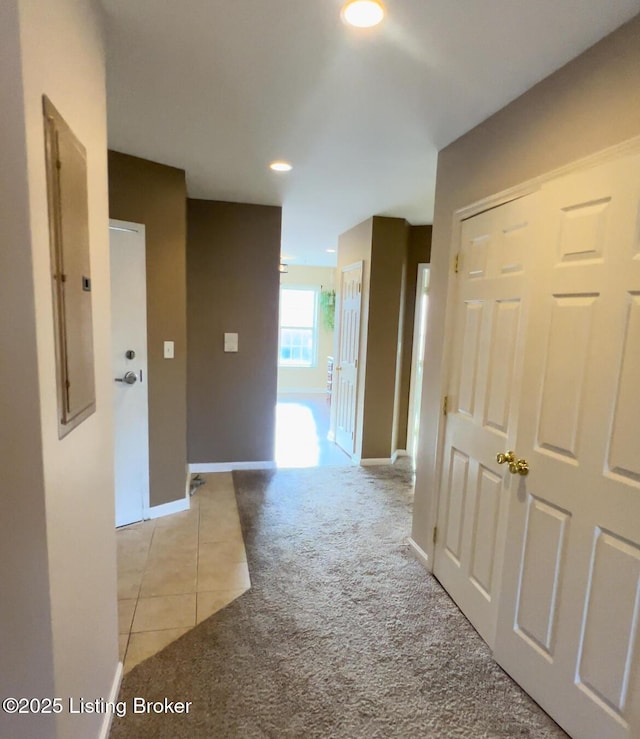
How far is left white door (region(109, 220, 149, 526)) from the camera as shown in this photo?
110 inches

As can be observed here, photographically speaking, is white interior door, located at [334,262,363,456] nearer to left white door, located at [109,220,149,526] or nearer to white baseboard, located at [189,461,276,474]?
white baseboard, located at [189,461,276,474]

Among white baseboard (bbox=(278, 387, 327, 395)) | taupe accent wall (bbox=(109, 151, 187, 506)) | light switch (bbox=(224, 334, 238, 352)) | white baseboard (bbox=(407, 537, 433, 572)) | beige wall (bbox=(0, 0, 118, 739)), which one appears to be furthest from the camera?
white baseboard (bbox=(278, 387, 327, 395))

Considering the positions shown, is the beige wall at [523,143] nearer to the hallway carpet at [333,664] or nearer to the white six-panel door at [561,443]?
the white six-panel door at [561,443]

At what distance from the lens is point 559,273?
5.22ft

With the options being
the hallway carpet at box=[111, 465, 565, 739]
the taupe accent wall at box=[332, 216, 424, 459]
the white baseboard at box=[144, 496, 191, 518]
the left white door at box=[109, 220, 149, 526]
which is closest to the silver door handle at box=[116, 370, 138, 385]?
the left white door at box=[109, 220, 149, 526]

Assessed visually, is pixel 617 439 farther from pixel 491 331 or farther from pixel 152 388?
pixel 152 388

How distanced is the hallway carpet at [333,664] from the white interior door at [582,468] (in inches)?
9.4

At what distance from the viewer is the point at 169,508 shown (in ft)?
10.5

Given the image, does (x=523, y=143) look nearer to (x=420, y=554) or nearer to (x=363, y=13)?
(x=363, y=13)

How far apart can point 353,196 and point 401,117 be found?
1407mm

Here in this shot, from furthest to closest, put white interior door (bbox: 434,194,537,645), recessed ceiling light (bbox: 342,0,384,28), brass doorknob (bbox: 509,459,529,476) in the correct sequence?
1. white interior door (bbox: 434,194,537,645)
2. brass doorknob (bbox: 509,459,529,476)
3. recessed ceiling light (bbox: 342,0,384,28)

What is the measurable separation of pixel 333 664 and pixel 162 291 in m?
2.42

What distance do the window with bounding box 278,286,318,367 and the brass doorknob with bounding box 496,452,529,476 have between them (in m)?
6.90

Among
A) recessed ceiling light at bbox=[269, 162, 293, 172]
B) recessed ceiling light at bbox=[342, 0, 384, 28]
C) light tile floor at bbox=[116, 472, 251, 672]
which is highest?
recessed ceiling light at bbox=[269, 162, 293, 172]
